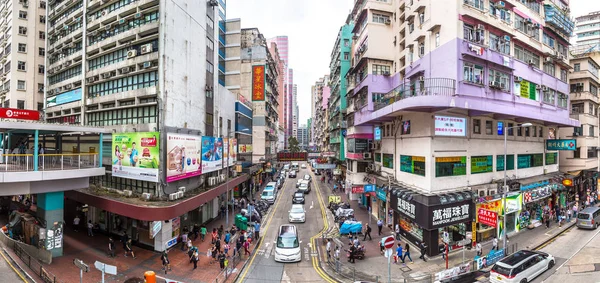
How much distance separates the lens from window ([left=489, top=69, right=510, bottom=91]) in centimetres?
2164

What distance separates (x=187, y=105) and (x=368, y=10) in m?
20.0

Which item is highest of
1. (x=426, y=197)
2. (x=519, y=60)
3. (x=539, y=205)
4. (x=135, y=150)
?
(x=519, y=60)

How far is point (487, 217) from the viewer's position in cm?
1928

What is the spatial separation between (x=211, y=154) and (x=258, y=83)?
79.2 ft

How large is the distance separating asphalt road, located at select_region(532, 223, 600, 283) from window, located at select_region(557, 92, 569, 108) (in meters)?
12.3

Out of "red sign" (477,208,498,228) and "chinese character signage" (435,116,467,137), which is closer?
"red sign" (477,208,498,228)

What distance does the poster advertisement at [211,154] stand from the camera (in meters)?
Answer: 25.6

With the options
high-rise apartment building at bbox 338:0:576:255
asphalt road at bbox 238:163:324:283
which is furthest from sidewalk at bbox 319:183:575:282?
asphalt road at bbox 238:163:324:283

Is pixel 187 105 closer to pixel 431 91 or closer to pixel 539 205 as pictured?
pixel 431 91

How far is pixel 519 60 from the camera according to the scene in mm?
23828

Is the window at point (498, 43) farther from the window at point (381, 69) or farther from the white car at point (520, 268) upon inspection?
the white car at point (520, 268)

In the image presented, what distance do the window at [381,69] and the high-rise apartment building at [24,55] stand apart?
138 ft

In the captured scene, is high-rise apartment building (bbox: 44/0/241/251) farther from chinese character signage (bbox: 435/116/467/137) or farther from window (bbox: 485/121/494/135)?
window (bbox: 485/121/494/135)

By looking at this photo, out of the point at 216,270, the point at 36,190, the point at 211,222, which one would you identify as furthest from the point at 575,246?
the point at 36,190
